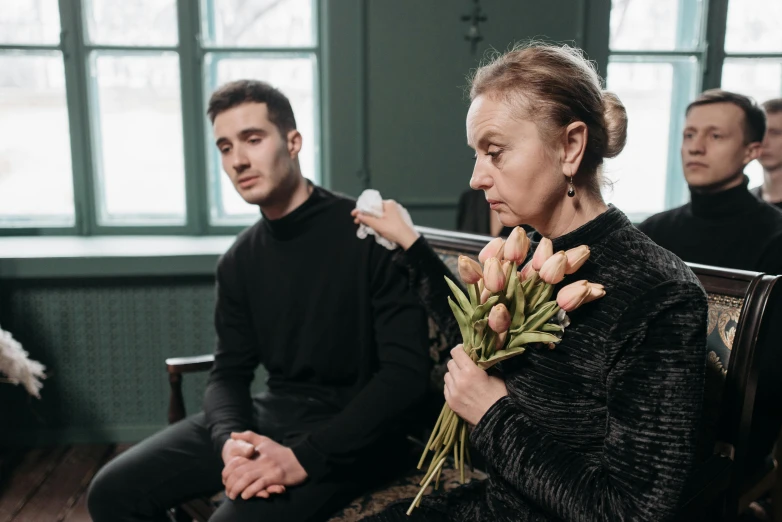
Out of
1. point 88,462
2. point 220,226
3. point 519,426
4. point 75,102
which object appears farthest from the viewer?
point 220,226

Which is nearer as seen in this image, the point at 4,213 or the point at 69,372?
the point at 69,372

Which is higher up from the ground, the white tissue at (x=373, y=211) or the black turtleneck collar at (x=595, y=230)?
the black turtleneck collar at (x=595, y=230)

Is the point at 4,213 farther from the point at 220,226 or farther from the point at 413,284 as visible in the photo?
the point at 413,284

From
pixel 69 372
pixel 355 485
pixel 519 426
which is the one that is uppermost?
pixel 519 426

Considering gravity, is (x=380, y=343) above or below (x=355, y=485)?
above

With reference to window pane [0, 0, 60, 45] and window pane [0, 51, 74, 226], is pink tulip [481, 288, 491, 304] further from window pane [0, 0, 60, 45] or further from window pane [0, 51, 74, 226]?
window pane [0, 0, 60, 45]

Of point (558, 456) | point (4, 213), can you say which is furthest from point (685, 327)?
point (4, 213)

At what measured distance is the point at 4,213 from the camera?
3.36 meters

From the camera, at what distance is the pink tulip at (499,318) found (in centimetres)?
99

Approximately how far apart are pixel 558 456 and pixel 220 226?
2.74 m

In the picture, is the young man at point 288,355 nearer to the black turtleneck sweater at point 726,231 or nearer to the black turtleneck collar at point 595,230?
the black turtleneck collar at point 595,230

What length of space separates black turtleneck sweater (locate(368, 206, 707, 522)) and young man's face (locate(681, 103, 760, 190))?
1292 mm

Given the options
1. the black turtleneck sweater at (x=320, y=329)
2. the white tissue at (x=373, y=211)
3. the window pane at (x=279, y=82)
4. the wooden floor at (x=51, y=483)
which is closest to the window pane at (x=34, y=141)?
the window pane at (x=279, y=82)

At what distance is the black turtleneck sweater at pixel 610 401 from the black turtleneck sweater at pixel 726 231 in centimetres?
118
